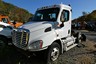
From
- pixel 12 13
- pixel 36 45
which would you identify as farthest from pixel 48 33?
pixel 12 13

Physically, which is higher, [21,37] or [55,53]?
[21,37]

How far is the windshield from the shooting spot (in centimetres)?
946

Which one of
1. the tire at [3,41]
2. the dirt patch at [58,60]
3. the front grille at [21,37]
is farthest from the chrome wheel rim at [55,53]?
the tire at [3,41]

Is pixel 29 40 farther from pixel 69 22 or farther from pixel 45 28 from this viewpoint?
pixel 69 22

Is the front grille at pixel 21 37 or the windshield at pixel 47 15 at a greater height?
the windshield at pixel 47 15

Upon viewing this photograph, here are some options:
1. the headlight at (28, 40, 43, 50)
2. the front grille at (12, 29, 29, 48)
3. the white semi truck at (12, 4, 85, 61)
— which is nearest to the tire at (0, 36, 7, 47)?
the white semi truck at (12, 4, 85, 61)

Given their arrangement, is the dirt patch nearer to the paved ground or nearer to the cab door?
the paved ground

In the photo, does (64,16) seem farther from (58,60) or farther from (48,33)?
(58,60)

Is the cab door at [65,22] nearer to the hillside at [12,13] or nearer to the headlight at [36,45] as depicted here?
the headlight at [36,45]

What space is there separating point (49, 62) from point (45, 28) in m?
1.55

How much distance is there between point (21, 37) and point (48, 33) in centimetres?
122

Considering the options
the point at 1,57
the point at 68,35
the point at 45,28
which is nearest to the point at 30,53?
the point at 45,28

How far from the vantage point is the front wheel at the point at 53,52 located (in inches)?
328

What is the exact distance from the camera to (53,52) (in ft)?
28.4
